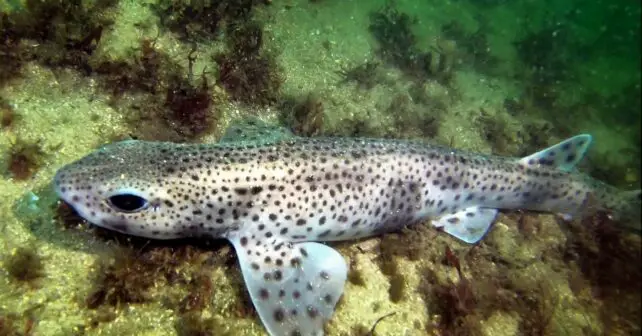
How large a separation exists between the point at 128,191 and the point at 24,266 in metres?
1.28

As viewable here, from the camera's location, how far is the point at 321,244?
4508 millimetres

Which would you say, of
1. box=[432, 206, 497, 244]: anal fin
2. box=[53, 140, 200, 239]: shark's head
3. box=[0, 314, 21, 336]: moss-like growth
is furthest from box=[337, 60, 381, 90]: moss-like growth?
box=[0, 314, 21, 336]: moss-like growth

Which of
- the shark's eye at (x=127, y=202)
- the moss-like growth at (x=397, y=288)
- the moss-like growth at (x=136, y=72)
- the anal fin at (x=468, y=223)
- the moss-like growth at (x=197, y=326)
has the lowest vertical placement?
the moss-like growth at (x=197, y=326)

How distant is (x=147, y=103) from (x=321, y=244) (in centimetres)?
314

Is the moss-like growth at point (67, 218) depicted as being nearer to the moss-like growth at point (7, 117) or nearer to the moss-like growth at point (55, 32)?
the moss-like growth at point (7, 117)

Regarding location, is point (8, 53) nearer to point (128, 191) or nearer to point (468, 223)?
point (128, 191)

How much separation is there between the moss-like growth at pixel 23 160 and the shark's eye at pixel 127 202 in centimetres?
167

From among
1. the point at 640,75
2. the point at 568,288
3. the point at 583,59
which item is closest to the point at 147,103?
the point at 568,288

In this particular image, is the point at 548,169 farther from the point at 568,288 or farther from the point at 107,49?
the point at 107,49

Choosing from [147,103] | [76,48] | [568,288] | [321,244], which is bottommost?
[568,288]

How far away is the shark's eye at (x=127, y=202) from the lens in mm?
3713

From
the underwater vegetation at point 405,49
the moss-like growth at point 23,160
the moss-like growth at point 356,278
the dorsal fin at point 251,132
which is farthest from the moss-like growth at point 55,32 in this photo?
the underwater vegetation at point 405,49

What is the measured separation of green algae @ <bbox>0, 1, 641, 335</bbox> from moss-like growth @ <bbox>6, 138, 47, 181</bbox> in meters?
0.10


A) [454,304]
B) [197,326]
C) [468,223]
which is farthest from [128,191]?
[468,223]
